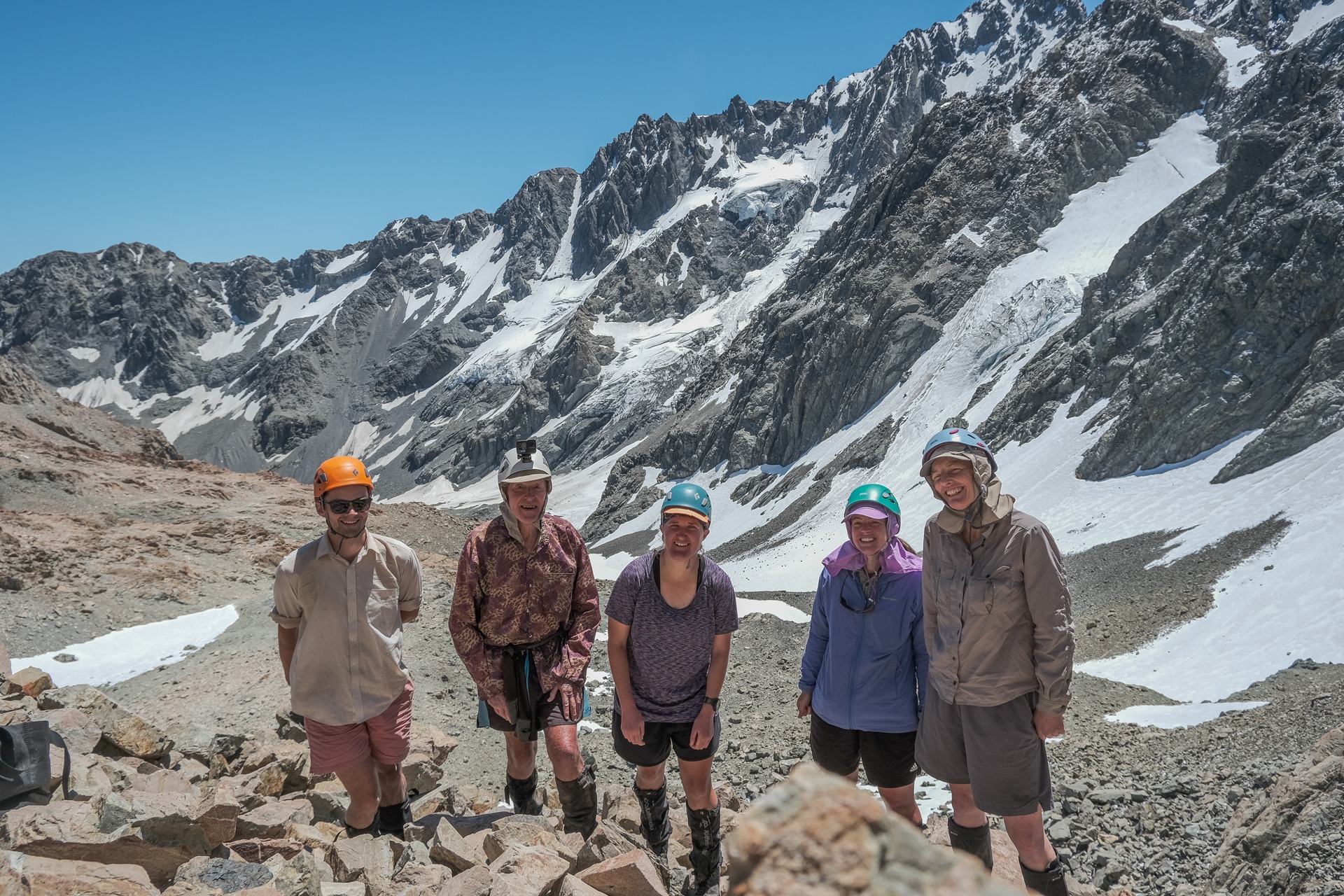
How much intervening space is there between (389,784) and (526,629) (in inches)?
55.4

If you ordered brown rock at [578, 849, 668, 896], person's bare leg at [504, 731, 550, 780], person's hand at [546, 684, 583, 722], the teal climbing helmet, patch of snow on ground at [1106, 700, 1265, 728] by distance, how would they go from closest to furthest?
brown rock at [578, 849, 668, 896] → the teal climbing helmet → person's hand at [546, 684, 583, 722] → person's bare leg at [504, 731, 550, 780] → patch of snow on ground at [1106, 700, 1265, 728]

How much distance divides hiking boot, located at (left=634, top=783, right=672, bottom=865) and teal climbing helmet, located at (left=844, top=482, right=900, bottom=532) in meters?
2.39

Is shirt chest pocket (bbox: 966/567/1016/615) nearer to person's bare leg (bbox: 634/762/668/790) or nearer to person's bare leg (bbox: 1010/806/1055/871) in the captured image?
person's bare leg (bbox: 1010/806/1055/871)

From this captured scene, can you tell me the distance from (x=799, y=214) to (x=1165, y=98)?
104 m

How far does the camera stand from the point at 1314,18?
377 feet

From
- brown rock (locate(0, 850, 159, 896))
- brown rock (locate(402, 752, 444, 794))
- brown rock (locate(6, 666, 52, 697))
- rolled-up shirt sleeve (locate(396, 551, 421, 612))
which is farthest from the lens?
brown rock (locate(6, 666, 52, 697))

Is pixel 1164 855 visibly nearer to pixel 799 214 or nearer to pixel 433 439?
pixel 433 439

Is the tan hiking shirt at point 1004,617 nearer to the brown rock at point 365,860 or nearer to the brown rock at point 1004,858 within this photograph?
the brown rock at point 1004,858

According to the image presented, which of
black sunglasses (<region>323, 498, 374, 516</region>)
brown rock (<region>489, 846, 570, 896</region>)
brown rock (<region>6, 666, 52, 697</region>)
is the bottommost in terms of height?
brown rock (<region>489, 846, 570, 896</region>)

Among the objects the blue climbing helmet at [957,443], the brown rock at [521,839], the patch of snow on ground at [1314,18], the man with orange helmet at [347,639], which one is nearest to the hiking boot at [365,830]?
the man with orange helmet at [347,639]

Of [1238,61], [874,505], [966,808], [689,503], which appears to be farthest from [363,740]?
[1238,61]

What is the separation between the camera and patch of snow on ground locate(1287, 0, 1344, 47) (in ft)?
364

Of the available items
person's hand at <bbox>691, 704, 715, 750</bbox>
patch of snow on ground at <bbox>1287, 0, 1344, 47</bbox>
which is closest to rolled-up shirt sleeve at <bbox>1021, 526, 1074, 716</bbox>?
person's hand at <bbox>691, 704, 715, 750</bbox>

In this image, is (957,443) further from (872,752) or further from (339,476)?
(339,476)
